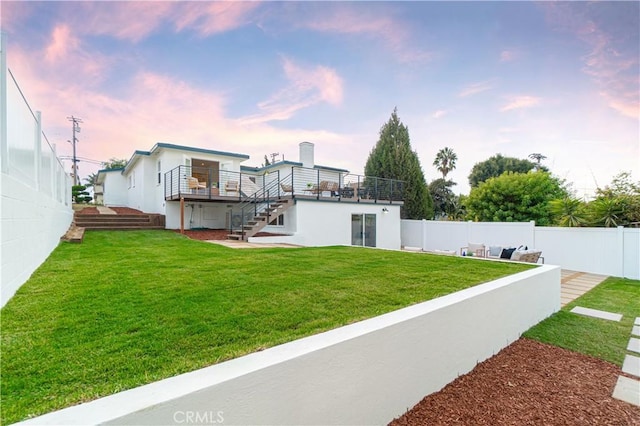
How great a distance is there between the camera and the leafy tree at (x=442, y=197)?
103ft

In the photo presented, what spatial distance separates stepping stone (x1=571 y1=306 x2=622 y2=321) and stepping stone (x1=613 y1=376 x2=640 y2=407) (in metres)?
2.85

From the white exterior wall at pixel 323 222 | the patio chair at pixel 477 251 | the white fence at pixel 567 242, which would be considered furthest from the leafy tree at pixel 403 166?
the patio chair at pixel 477 251

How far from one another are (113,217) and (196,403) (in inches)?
626

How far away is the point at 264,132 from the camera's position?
17453 millimetres

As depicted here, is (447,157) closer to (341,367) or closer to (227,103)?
(227,103)

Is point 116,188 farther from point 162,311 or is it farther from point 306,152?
point 162,311

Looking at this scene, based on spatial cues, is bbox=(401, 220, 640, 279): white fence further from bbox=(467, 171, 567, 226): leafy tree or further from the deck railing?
bbox=(467, 171, 567, 226): leafy tree

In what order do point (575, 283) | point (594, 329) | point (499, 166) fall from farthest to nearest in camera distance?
point (499, 166), point (575, 283), point (594, 329)

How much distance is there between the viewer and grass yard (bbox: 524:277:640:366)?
4.46 metres

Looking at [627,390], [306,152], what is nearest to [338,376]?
[627,390]

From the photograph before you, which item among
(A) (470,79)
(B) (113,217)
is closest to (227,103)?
(B) (113,217)

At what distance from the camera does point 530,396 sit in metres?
3.21

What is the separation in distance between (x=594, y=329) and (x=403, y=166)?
721 inches

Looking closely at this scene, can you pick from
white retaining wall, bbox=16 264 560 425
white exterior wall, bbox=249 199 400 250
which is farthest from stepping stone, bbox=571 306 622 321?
white exterior wall, bbox=249 199 400 250
